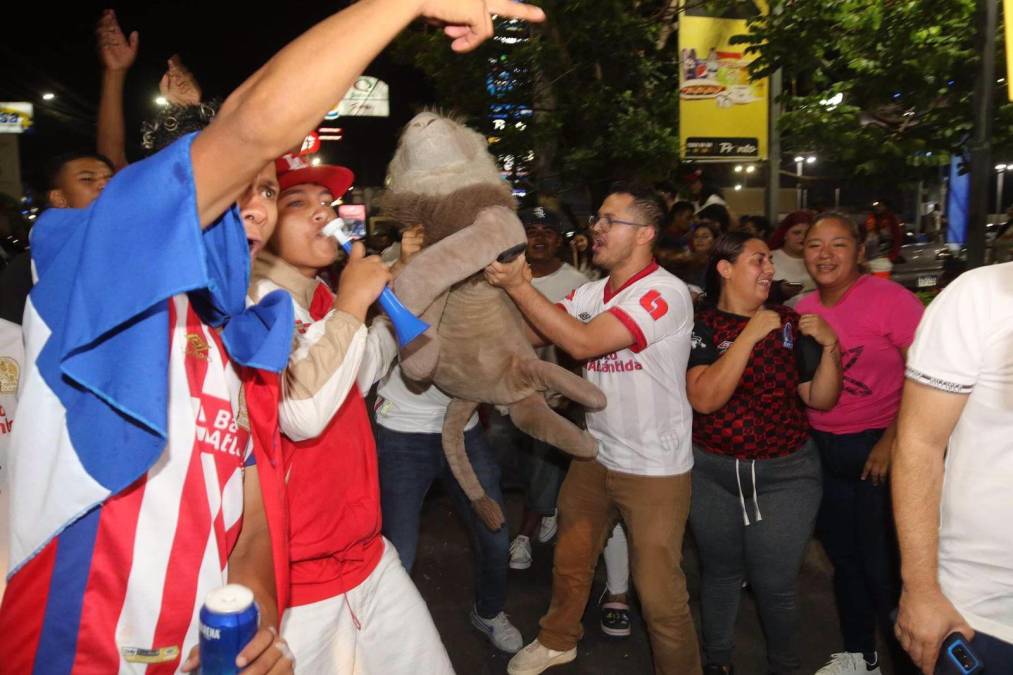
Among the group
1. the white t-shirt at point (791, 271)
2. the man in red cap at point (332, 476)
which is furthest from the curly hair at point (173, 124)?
the white t-shirt at point (791, 271)

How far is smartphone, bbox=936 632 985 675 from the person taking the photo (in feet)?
6.61

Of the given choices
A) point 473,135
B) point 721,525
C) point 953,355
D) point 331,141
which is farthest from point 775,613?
point 331,141

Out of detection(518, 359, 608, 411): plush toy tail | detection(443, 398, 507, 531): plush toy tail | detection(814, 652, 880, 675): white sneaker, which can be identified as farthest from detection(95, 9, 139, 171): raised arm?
detection(814, 652, 880, 675): white sneaker

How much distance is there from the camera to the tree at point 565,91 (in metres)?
9.19

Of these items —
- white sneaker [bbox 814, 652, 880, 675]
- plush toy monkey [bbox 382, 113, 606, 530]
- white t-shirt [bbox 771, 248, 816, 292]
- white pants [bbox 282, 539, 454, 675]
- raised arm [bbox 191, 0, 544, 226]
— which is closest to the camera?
raised arm [bbox 191, 0, 544, 226]

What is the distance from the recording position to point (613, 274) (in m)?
3.81

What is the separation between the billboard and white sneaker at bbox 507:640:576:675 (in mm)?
30162

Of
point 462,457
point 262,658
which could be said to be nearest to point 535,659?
point 462,457

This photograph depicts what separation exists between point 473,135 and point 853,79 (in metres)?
4.89

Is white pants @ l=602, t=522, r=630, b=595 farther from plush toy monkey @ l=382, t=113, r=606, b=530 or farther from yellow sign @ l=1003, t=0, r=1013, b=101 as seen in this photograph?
yellow sign @ l=1003, t=0, r=1013, b=101

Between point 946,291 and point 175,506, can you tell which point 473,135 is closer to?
point 946,291

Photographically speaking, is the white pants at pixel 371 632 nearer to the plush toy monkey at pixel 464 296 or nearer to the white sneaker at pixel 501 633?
the plush toy monkey at pixel 464 296

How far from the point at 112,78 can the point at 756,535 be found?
355cm

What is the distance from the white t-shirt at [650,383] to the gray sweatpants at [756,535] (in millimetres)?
214
